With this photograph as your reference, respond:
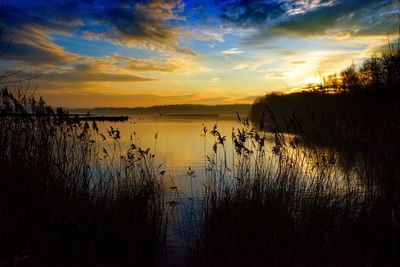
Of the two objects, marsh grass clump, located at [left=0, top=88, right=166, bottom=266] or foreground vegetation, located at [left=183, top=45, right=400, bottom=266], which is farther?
marsh grass clump, located at [left=0, top=88, right=166, bottom=266]

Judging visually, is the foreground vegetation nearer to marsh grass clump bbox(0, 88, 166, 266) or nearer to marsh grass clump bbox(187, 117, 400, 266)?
marsh grass clump bbox(187, 117, 400, 266)

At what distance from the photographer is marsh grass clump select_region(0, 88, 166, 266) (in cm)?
568

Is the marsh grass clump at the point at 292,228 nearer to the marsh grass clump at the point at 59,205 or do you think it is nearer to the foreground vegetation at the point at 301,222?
the foreground vegetation at the point at 301,222

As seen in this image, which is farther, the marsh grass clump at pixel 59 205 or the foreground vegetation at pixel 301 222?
the marsh grass clump at pixel 59 205

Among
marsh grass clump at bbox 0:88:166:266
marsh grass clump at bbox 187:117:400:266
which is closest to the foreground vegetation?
marsh grass clump at bbox 187:117:400:266

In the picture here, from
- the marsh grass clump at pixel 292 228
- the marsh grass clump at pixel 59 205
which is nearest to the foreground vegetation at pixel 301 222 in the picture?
the marsh grass clump at pixel 292 228

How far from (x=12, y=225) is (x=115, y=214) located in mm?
1606

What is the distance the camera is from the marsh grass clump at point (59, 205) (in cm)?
568

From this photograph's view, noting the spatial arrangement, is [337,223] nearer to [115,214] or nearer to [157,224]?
[157,224]

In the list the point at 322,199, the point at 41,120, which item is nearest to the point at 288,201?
the point at 322,199

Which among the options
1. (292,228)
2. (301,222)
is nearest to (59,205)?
(292,228)

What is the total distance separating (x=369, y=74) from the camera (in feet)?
91.6

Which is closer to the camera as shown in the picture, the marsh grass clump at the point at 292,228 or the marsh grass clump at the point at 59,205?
the marsh grass clump at the point at 292,228

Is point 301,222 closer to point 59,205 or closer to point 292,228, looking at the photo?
point 292,228
